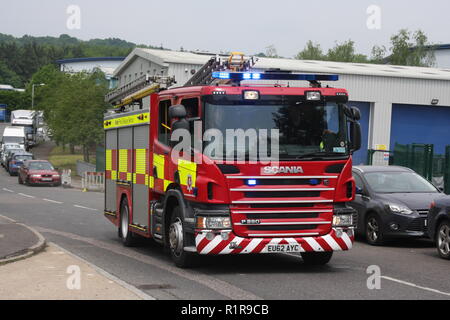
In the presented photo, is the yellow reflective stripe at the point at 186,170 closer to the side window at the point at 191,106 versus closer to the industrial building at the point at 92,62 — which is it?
the side window at the point at 191,106

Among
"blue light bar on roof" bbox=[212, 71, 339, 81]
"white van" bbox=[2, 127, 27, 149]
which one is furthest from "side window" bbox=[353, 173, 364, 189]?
"white van" bbox=[2, 127, 27, 149]

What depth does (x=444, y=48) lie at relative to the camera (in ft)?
304

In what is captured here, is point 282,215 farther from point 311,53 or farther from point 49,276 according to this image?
point 311,53

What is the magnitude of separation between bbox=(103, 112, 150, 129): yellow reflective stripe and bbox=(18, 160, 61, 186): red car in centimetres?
2966

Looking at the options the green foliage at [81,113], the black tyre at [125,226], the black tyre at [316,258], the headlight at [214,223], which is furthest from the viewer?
the green foliage at [81,113]

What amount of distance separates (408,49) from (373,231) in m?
67.7

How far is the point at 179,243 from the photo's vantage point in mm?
11758

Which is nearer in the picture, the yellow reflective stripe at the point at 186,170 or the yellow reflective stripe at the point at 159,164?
the yellow reflective stripe at the point at 186,170

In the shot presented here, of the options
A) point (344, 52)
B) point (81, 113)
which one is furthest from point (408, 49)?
point (81, 113)

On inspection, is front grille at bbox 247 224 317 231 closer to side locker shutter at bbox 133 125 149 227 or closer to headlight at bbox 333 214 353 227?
headlight at bbox 333 214 353 227

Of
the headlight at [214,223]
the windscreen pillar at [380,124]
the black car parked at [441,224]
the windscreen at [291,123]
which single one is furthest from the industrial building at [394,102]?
the headlight at [214,223]

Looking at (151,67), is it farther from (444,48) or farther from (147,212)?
(444,48)

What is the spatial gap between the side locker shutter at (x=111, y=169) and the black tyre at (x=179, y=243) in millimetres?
4323

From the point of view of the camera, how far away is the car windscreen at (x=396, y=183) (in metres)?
16.2
